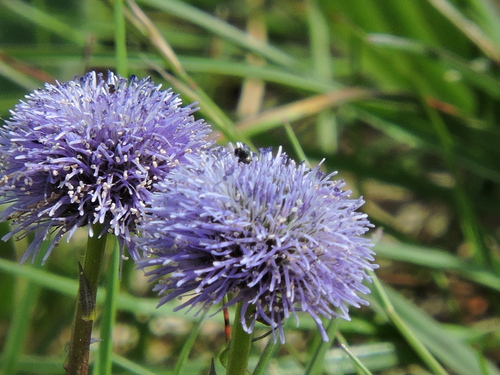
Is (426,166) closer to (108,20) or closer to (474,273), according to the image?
(474,273)

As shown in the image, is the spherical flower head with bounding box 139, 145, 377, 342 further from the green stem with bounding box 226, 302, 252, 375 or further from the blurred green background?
the blurred green background

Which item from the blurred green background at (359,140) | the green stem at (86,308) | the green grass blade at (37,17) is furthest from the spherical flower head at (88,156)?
the green grass blade at (37,17)

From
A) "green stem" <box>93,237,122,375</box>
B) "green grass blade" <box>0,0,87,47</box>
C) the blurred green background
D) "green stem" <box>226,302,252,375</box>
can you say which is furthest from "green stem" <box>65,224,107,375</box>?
"green grass blade" <box>0,0,87,47</box>

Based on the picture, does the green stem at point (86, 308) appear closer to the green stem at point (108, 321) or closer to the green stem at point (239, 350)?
the green stem at point (108, 321)

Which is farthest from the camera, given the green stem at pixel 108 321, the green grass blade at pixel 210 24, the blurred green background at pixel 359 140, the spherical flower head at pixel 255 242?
the green grass blade at pixel 210 24

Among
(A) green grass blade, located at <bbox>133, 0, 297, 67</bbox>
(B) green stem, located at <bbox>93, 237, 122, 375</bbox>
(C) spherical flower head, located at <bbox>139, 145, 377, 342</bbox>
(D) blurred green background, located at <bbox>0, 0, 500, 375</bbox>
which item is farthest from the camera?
(A) green grass blade, located at <bbox>133, 0, 297, 67</bbox>

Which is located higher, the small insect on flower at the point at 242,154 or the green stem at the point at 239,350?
the small insect on flower at the point at 242,154

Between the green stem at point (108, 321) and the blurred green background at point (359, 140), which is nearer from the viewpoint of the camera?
the green stem at point (108, 321)
